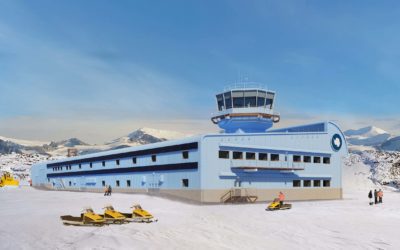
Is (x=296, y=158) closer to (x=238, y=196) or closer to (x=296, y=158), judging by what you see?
(x=296, y=158)

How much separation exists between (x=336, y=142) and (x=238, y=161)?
60.7 feet

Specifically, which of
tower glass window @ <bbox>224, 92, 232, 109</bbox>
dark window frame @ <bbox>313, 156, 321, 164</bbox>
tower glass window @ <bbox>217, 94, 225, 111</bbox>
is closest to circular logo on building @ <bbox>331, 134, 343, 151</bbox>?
dark window frame @ <bbox>313, 156, 321, 164</bbox>

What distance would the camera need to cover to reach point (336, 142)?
5766 centimetres

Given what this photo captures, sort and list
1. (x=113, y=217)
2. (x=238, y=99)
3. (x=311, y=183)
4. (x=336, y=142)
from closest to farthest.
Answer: (x=113, y=217) → (x=311, y=183) → (x=336, y=142) → (x=238, y=99)

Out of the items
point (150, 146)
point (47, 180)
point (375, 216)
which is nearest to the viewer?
point (375, 216)

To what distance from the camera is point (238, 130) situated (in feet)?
205

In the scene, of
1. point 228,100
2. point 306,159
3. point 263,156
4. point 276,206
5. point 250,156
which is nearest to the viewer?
point 276,206

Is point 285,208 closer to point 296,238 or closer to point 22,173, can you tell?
point 296,238

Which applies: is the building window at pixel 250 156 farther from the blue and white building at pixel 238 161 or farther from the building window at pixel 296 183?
the building window at pixel 296 183

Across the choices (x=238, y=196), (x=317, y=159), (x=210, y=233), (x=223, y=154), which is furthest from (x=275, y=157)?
(x=210, y=233)

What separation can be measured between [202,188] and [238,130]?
19.6 m

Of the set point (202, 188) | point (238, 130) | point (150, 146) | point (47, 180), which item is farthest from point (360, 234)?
point (47, 180)

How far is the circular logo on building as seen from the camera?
57.2 m

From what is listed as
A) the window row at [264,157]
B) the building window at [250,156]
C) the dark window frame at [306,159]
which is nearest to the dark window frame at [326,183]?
the window row at [264,157]
